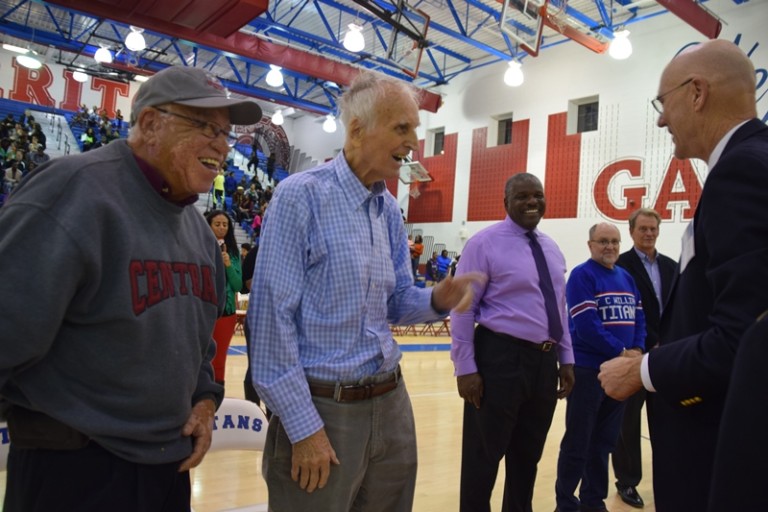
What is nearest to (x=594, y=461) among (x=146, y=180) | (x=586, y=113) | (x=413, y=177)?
(x=146, y=180)

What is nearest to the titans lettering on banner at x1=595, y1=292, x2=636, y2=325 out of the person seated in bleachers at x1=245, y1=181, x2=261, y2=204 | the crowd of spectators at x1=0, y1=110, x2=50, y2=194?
the crowd of spectators at x1=0, y1=110, x2=50, y2=194

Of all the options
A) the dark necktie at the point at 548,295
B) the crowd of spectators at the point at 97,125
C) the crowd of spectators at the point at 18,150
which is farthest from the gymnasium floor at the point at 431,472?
the crowd of spectators at the point at 97,125

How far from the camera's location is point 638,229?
12.2 feet

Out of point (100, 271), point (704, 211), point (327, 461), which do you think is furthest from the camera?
point (327, 461)

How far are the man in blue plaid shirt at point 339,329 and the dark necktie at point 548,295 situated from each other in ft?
3.74

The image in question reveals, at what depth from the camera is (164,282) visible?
131cm

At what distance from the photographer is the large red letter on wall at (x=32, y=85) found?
71.1ft

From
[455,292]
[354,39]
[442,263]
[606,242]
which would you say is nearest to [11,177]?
[354,39]

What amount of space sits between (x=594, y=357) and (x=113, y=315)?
2728mm

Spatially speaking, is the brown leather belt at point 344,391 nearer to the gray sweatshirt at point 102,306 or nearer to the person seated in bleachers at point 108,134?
the gray sweatshirt at point 102,306

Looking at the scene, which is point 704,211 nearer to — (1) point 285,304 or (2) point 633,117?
(1) point 285,304

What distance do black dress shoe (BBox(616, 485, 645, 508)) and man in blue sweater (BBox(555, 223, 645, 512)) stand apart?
29cm

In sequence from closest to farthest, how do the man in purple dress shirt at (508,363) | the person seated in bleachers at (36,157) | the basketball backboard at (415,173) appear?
the man in purple dress shirt at (508,363) → the person seated in bleachers at (36,157) → the basketball backboard at (415,173)

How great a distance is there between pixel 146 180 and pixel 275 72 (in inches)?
450
